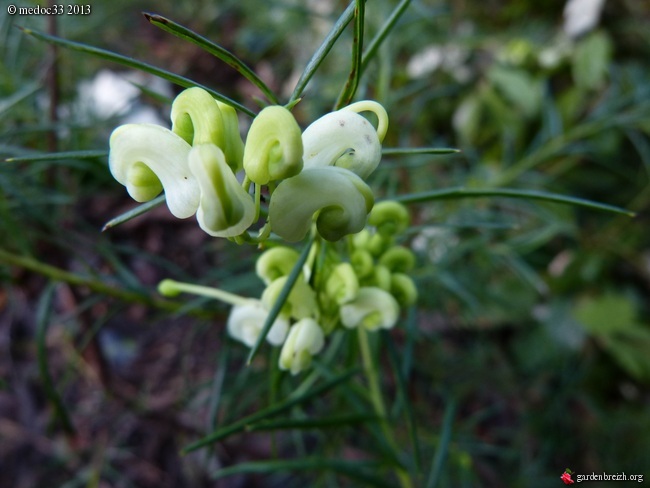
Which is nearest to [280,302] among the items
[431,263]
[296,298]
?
[296,298]

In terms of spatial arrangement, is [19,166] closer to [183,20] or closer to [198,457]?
[198,457]

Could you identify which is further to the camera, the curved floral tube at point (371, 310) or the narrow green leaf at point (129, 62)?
the curved floral tube at point (371, 310)

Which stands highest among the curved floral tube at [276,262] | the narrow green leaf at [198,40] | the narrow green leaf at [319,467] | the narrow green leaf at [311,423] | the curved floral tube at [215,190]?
the narrow green leaf at [198,40]

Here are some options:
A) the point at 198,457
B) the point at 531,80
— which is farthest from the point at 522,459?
the point at 531,80

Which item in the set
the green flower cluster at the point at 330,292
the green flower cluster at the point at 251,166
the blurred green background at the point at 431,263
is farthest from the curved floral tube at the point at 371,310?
the blurred green background at the point at 431,263

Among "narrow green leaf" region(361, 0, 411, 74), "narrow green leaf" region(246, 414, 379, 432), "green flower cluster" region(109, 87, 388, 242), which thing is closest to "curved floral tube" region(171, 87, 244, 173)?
"green flower cluster" region(109, 87, 388, 242)

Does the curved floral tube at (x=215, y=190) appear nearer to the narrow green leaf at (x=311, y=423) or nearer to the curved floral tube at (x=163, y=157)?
the curved floral tube at (x=163, y=157)
